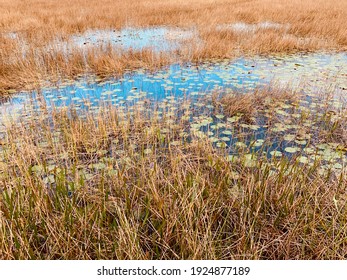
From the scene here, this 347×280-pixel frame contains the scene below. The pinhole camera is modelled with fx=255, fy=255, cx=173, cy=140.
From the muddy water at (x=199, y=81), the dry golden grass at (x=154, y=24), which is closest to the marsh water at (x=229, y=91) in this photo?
the muddy water at (x=199, y=81)

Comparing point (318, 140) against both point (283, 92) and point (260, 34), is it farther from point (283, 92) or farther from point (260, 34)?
point (260, 34)

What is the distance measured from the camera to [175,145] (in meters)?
3.34

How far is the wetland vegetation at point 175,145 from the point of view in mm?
1990

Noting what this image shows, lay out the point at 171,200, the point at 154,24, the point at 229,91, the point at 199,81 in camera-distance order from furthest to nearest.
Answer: the point at 154,24, the point at 199,81, the point at 229,91, the point at 171,200

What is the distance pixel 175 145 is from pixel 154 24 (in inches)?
414

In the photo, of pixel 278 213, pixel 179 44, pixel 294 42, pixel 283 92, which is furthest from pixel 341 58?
pixel 278 213

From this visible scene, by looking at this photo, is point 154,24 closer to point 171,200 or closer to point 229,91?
point 229,91

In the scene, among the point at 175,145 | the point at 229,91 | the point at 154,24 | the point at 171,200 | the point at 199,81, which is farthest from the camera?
the point at 154,24

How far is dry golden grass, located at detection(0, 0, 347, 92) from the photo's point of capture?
21.6 ft

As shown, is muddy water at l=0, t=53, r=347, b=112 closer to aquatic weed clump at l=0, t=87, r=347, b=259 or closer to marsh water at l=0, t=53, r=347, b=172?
marsh water at l=0, t=53, r=347, b=172

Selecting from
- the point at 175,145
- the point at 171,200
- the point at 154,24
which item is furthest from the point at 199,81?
the point at 154,24

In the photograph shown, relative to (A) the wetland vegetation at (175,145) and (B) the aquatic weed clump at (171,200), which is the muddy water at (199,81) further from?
(B) the aquatic weed clump at (171,200)

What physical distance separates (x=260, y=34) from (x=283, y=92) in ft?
18.2

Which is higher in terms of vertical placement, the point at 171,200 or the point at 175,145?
the point at 171,200
